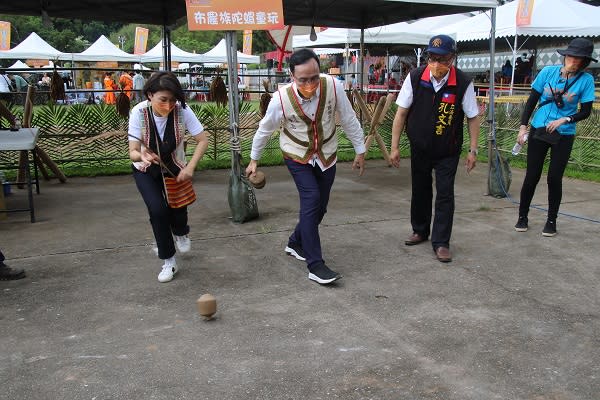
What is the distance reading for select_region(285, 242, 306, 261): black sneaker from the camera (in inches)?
194

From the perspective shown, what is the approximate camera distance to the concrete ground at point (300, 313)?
2980 mm

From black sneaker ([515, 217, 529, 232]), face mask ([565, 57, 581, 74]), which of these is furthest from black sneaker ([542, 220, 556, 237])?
face mask ([565, 57, 581, 74])

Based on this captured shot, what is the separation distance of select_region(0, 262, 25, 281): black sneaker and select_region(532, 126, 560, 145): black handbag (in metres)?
4.59

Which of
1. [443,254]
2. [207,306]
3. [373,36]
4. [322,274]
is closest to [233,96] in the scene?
[322,274]

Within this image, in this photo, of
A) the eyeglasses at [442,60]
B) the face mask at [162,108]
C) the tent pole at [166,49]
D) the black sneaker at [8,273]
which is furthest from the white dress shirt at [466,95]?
the tent pole at [166,49]

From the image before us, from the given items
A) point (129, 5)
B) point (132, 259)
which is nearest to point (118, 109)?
point (129, 5)

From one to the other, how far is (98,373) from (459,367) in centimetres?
190

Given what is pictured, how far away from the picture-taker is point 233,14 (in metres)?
5.65

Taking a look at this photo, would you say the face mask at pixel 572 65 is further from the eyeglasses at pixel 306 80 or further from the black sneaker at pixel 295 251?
the black sneaker at pixel 295 251

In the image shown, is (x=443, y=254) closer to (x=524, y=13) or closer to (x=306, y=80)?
(x=306, y=80)

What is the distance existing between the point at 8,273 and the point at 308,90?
2.65 m

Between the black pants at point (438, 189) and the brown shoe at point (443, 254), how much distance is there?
4 centimetres

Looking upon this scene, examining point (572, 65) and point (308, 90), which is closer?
point (308, 90)

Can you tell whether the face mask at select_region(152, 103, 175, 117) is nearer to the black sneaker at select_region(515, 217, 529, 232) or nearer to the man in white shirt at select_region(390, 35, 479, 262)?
the man in white shirt at select_region(390, 35, 479, 262)
